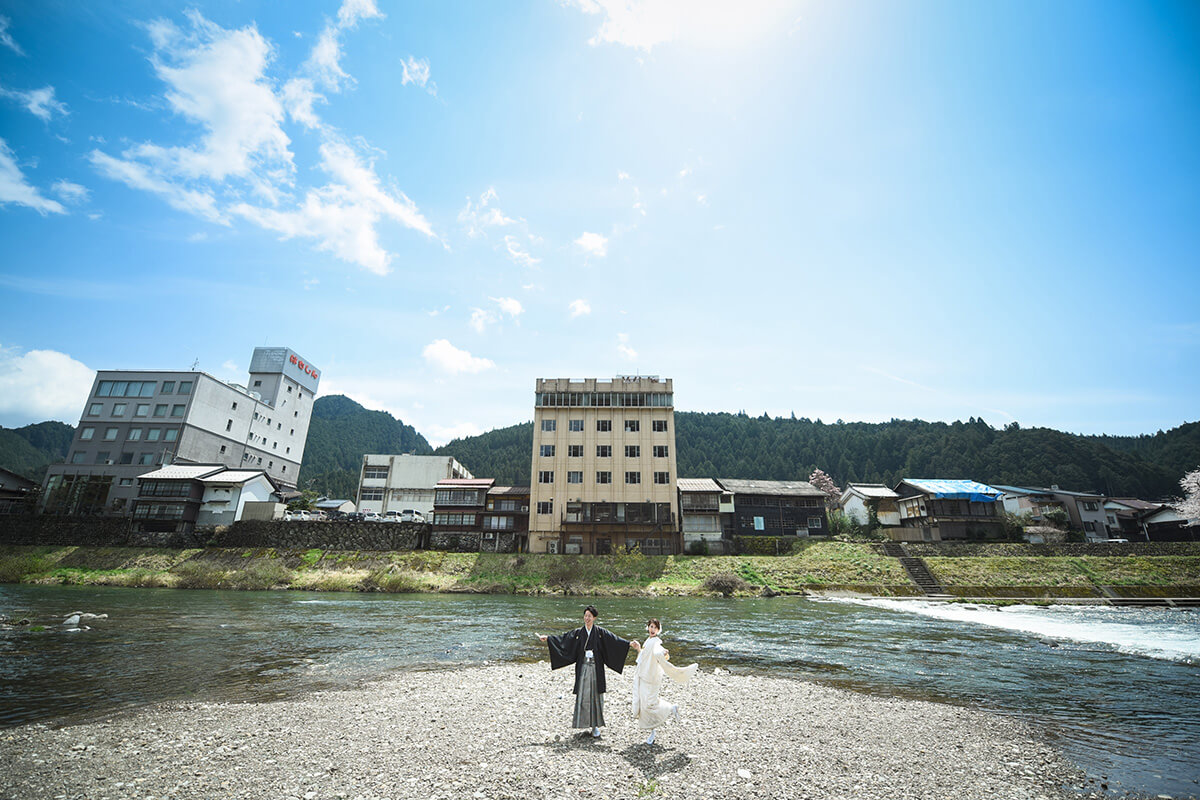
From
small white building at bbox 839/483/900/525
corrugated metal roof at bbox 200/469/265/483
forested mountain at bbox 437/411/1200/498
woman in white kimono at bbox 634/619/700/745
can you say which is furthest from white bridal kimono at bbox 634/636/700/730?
forested mountain at bbox 437/411/1200/498

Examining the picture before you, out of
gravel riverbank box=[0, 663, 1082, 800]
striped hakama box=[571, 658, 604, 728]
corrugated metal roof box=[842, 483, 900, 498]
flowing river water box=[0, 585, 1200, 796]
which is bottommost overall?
flowing river water box=[0, 585, 1200, 796]

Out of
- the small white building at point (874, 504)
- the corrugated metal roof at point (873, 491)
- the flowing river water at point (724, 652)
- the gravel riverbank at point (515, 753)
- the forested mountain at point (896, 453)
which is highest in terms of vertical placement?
the forested mountain at point (896, 453)

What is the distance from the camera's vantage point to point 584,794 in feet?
22.8

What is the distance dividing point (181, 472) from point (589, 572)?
51730 millimetres

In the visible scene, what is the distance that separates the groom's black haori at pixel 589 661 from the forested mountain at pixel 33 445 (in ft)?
527

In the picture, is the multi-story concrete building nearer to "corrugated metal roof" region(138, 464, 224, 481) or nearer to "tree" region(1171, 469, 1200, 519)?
"corrugated metal roof" region(138, 464, 224, 481)

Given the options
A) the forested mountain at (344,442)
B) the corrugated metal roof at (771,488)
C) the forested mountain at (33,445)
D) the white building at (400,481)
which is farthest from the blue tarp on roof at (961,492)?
the forested mountain at (33,445)

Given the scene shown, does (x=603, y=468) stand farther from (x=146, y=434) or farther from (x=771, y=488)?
(x=146, y=434)

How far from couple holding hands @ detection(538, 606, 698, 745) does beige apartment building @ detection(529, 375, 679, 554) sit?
150 feet

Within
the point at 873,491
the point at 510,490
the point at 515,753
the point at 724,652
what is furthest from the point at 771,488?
the point at 515,753

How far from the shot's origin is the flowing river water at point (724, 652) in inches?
424

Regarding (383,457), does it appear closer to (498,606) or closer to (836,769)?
(498,606)

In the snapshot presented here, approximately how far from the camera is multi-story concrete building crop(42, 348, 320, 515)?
6353 centimetres

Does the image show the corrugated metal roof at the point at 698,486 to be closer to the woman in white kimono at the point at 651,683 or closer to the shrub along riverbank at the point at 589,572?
the shrub along riverbank at the point at 589,572
